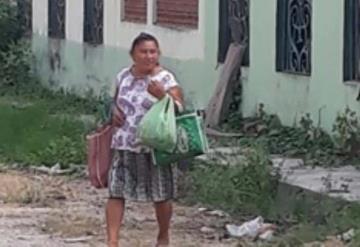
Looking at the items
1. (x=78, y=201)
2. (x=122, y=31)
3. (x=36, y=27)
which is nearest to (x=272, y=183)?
(x=78, y=201)

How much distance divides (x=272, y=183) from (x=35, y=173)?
322 cm

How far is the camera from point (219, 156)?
42.8 ft

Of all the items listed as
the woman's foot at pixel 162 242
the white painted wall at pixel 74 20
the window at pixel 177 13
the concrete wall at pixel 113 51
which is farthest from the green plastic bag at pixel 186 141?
the white painted wall at pixel 74 20

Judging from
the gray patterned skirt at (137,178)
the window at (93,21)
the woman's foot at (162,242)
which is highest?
the window at (93,21)

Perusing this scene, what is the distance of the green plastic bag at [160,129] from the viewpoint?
28.4 ft

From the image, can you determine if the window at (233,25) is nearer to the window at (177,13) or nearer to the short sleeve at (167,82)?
the window at (177,13)

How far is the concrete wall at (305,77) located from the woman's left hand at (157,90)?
462 centimetres

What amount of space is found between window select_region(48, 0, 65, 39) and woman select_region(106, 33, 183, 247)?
516 inches

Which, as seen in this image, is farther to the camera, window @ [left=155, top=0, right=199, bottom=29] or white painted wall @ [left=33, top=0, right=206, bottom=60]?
window @ [left=155, top=0, right=199, bottom=29]

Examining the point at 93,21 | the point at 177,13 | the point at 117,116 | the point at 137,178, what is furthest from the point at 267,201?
the point at 93,21

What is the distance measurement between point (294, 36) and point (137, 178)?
5.88 m

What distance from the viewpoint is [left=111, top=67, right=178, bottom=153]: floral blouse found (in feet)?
29.2

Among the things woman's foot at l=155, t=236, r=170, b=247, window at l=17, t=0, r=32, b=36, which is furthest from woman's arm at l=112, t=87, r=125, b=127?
window at l=17, t=0, r=32, b=36

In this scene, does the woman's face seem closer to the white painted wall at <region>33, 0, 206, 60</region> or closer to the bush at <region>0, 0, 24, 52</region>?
the white painted wall at <region>33, 0, 206, 60</region>
